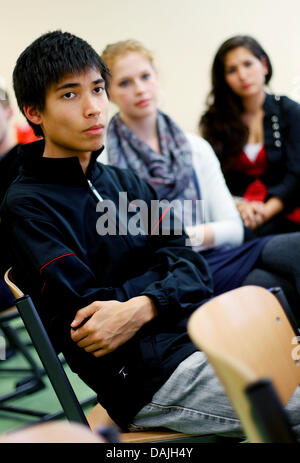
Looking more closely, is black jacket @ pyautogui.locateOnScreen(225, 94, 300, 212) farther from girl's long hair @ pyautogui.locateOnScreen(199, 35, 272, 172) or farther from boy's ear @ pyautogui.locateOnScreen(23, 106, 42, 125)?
boy's ear @ pyautogui.locateOnScreen(23, 106, 42, 125)

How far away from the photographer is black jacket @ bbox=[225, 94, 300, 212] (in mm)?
2164

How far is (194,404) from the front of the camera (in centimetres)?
103

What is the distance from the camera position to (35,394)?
227cm

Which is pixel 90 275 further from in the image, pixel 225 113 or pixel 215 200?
pixel 225 113

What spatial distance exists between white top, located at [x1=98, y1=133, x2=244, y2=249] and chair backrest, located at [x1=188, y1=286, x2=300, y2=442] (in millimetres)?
788

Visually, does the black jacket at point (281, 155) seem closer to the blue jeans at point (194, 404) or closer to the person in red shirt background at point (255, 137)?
the person in red shirt background at point (255, 137)

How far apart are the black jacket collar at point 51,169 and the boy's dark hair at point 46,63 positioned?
0.39 ft

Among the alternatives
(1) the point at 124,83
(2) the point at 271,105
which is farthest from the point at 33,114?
(2) the point at 271,105

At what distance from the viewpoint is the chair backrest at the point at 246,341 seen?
0.58 m

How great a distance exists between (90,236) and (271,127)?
4.40ft

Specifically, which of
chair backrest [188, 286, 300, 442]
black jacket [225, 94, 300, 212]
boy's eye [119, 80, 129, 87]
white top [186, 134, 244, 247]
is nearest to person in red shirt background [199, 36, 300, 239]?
black jacket [225, 94, 300, 212]

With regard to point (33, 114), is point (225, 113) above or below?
below

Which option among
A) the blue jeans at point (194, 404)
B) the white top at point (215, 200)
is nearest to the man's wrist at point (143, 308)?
the blue jeans at point (194, 404)

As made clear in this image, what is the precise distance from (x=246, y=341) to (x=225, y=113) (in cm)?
175
